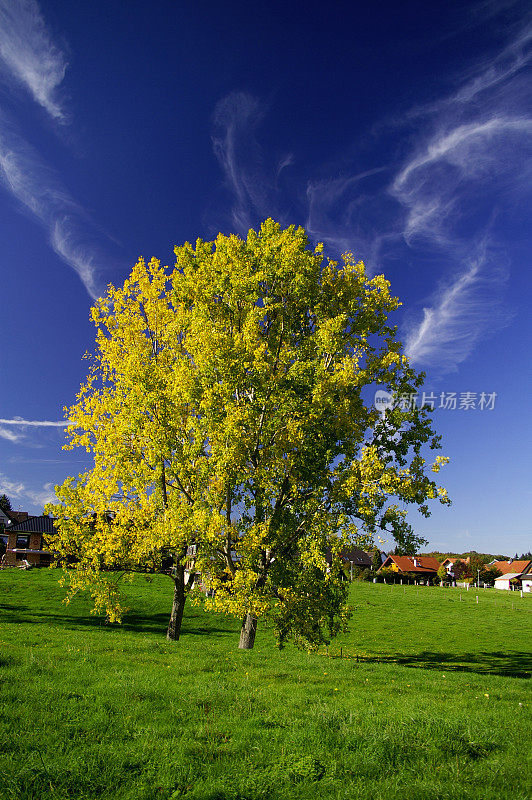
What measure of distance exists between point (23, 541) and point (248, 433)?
7813cm

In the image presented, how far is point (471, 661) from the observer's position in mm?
33625

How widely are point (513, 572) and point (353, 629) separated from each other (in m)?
118

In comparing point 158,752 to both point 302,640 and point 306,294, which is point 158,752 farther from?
point 306,294

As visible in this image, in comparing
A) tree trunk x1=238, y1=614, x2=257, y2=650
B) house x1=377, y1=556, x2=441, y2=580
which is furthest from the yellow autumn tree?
house x1=377, y1=556, x2=441, y2=580

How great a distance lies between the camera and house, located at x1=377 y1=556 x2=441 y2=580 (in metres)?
108

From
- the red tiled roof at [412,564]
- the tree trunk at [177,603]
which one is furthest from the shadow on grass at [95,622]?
the red tiled roof at [412,564]

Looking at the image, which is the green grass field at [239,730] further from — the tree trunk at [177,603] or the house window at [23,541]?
the house window at [23,541]

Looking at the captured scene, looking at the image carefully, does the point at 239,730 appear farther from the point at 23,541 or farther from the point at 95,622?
the point at 23,541

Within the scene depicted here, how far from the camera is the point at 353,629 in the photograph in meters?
43.8

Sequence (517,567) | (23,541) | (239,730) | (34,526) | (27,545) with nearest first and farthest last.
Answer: (239,730)
(27,545)
(23,541)
(34,526)
(517,567)

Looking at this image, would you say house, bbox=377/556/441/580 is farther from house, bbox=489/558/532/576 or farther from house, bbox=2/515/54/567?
house, bbox=2/515/54/567

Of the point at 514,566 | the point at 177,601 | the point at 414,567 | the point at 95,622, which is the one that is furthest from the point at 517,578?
the point at 177,601

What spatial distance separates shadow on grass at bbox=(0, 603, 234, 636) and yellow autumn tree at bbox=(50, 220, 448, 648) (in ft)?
52.5

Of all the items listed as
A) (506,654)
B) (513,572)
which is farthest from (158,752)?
(513,572)
